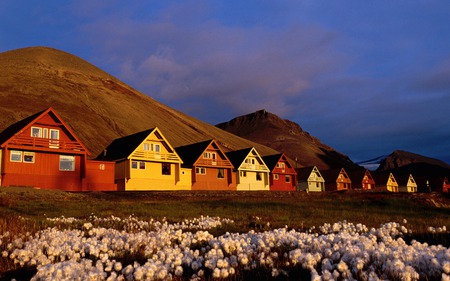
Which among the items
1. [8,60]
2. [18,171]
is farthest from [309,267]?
[8,60]

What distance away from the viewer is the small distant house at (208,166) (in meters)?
74.2

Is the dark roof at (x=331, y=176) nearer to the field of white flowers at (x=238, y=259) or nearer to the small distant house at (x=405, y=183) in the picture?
the small distant house at (x=405, y=183)

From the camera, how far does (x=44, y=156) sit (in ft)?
180

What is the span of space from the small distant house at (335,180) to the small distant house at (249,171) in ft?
114

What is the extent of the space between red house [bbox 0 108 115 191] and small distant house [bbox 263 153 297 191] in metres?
44.2

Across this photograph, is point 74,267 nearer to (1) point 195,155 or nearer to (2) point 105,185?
(2) point 105,185

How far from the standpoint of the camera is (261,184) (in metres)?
87.6

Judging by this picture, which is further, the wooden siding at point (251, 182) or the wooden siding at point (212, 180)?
the wooden siding at point (251, 182)

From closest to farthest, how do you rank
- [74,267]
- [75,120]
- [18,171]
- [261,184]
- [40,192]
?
[74,267] → [40,192] → [18,171] → [261,184] → [75,120]

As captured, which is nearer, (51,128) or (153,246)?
(153,246)

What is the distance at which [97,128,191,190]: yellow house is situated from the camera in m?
64.2

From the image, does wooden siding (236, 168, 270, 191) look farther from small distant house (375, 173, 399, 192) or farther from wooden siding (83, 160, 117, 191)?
small distant house (375, 173, 399, 192)

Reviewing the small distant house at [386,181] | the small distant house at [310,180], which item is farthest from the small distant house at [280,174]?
the small distant house at [386,181]

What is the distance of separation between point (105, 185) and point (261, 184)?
1428 inches
